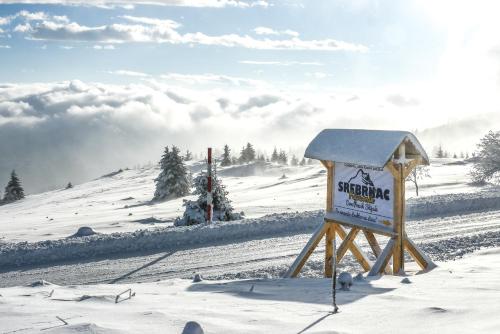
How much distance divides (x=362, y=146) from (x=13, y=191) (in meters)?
72.9

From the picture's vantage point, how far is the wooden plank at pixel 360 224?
10230 millimetres

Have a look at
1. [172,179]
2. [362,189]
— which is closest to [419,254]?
[362,189]

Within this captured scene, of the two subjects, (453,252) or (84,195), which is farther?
(84,195)

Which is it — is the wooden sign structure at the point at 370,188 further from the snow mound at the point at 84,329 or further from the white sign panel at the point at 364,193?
the snow mound at the point at 84,329

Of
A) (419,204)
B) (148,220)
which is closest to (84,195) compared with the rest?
(148,220)

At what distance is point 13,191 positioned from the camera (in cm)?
7294

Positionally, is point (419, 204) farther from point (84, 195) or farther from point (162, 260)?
point (84, 195)

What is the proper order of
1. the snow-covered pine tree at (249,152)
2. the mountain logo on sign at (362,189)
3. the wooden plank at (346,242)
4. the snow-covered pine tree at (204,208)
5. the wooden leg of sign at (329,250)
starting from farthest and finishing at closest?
the snow-covered pine tree at (249,152) < the snow-covered pine tree at (204,208) < the wooden leg of sign at (329,250) < the wooden plank at (346,242) < the mountain logo on sign at (362,189)

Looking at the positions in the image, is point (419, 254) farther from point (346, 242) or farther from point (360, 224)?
point (346, 242)

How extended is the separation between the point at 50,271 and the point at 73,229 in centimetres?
1117

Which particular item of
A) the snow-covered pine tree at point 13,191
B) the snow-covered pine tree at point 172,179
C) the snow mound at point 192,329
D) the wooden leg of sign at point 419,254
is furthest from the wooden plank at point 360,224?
the snow-covered pine tree at point 13,191

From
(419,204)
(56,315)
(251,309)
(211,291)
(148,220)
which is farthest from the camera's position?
(148,220)

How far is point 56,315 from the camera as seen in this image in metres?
6.54

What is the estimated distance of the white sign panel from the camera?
1026 centimetres
